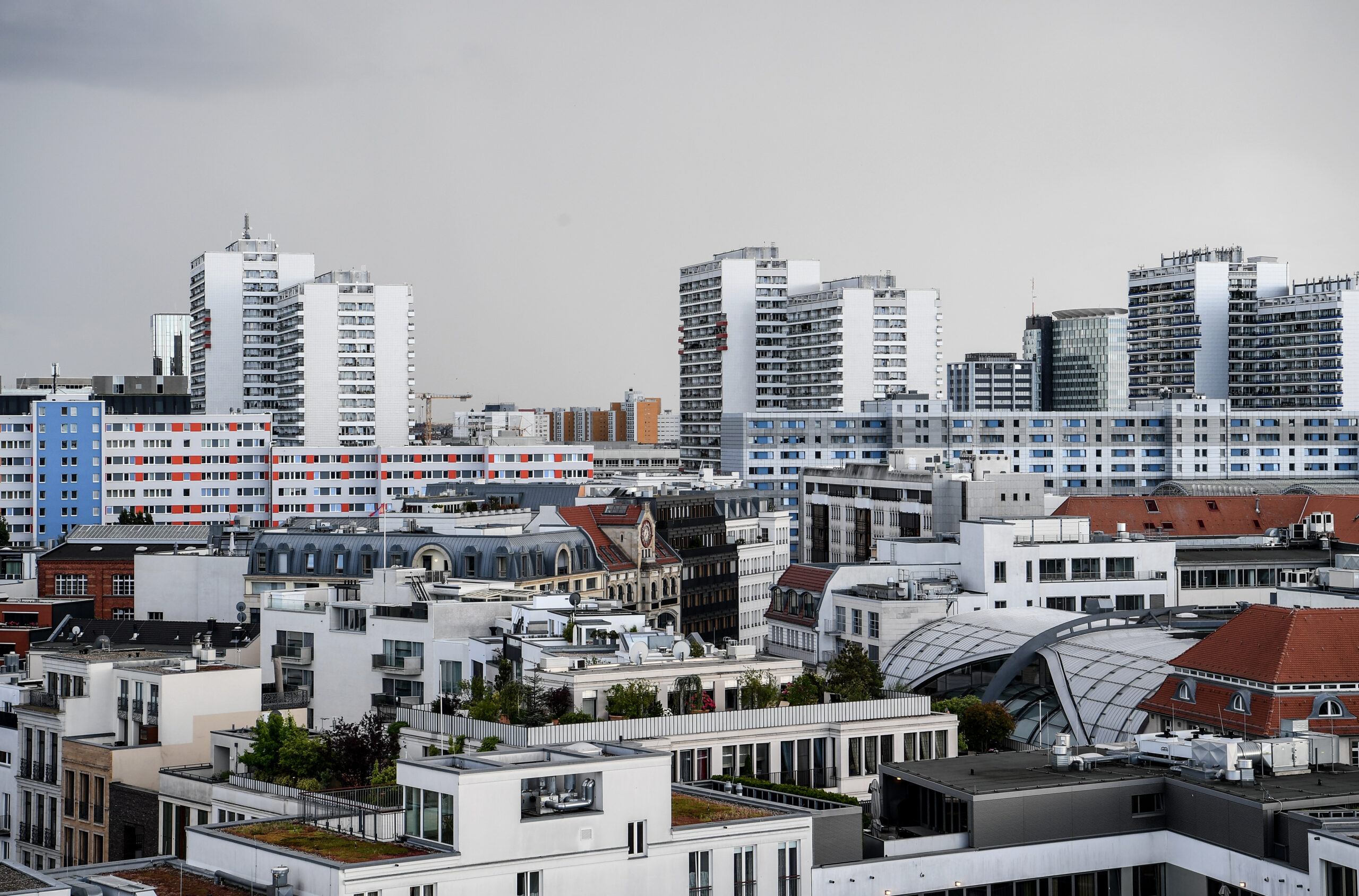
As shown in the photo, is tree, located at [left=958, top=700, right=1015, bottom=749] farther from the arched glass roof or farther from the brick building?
the brick building

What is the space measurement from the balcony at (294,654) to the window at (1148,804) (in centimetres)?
4391

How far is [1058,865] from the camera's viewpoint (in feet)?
162

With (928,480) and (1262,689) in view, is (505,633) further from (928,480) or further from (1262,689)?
(928,480)

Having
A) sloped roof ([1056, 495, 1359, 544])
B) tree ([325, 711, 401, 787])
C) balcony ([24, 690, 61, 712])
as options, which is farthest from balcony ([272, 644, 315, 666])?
sloped roof ([1056, 495, 1359, 544])

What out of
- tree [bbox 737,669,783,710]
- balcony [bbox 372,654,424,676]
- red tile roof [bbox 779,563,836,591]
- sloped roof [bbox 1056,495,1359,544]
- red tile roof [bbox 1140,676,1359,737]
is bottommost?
red tile roof [bbox 1140,676,1359,737]

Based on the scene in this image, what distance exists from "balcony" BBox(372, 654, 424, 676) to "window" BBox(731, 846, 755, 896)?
35129 mm

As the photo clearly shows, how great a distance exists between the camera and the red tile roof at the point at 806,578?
110250mm

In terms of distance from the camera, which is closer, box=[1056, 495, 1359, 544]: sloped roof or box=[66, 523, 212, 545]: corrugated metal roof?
box=[66, 523, 212, 545]: corrugated metal roof

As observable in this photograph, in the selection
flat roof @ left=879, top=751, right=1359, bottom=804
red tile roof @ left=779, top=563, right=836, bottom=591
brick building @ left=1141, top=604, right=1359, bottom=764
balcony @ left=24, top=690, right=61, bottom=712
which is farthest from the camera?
red tile roof @ left=779, top=563, right=836, bottom=591

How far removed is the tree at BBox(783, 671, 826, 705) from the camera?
2484 inches

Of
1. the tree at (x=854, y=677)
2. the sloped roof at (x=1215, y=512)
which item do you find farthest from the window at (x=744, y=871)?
the sloped roof at (x=1215, y=512)

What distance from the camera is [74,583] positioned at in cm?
13062

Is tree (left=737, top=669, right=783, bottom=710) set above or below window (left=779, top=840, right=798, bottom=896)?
above

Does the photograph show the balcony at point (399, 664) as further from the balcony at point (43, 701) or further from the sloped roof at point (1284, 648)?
the sloped roof at point (1284, 648)
